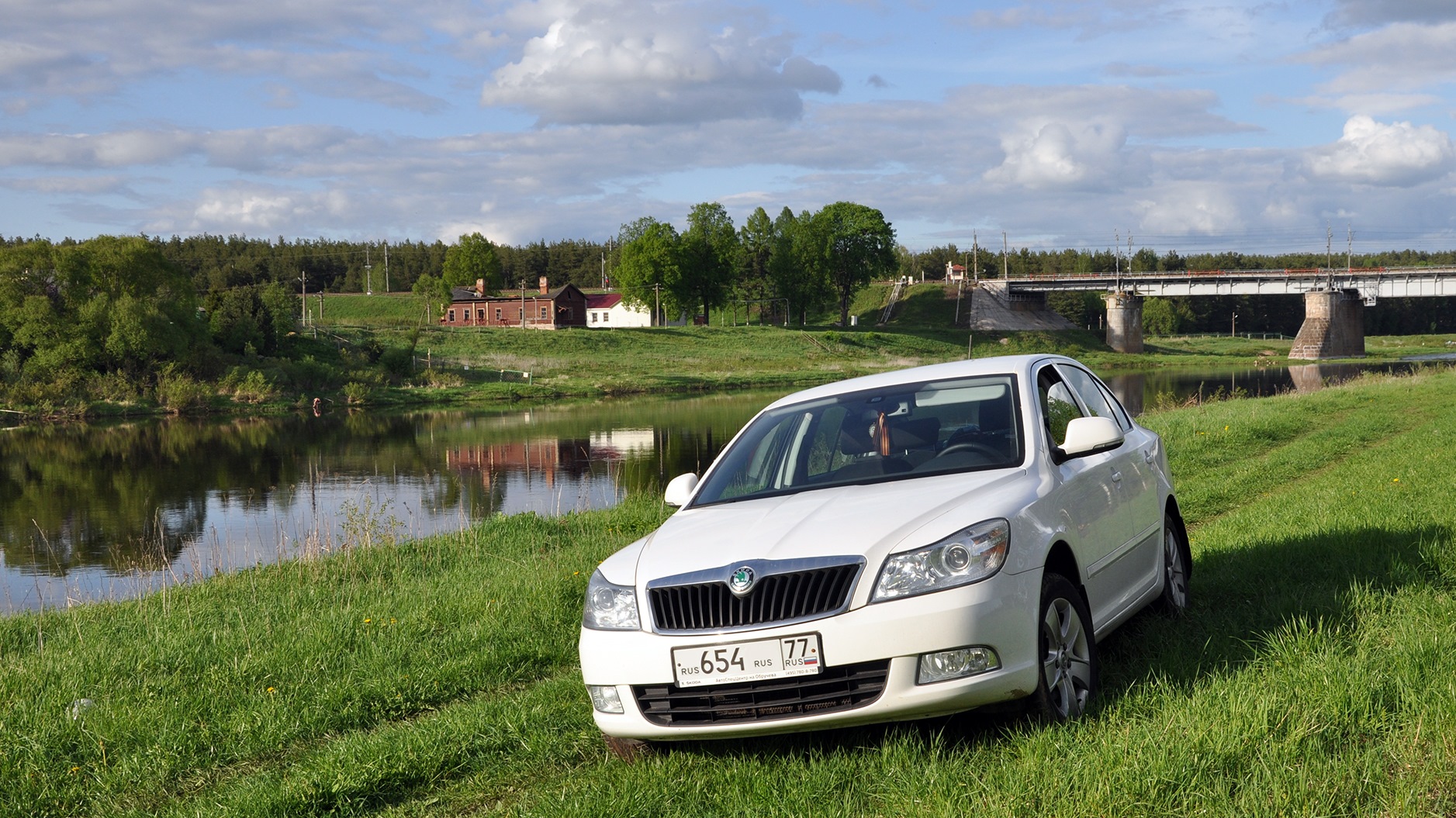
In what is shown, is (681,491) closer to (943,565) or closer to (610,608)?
(610,608)

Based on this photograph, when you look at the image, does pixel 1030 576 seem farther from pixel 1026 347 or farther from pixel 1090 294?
pixel 1090 294

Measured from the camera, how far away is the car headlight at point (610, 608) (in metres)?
4.68

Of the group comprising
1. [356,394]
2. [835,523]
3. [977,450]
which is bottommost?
[356,394]

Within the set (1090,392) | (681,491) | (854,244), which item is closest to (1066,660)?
(681,491)

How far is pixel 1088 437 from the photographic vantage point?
17.8 ft

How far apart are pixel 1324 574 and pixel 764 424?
3.49 m

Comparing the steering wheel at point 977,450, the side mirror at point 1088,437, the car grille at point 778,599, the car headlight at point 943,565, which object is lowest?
the car grille at point 778,599

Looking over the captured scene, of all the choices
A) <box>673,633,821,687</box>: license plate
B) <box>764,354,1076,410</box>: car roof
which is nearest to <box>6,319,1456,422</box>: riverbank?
<box>764,354,1076,410</box>: car roof

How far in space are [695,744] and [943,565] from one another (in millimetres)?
1322

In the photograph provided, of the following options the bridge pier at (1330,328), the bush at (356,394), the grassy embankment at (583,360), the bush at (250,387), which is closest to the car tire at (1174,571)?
the grassy embankment at (583,360)

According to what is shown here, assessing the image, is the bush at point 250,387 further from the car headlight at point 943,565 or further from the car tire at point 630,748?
the car headlight at point 943,565

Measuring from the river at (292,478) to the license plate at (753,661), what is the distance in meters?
8.79

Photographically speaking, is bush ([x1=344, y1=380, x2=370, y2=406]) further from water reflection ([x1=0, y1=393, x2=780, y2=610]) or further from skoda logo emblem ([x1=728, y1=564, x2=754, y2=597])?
skoda logo emblem ([x1=728, y1=564, x2=754, y2=597])

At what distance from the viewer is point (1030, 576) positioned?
455 cm
